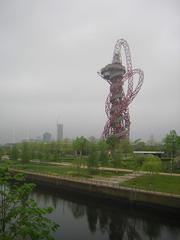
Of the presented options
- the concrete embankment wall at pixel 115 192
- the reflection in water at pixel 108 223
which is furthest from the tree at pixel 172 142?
the reflection in water at pixel 108 223

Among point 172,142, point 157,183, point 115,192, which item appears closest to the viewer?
point 115,192

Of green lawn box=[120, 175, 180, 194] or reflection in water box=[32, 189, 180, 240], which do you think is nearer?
reflection in water box=[32, 189, 180, 240]

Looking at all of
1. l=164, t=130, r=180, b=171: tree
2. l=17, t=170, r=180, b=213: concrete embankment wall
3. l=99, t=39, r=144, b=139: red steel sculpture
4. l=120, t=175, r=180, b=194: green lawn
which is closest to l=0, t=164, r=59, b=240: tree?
l=17, t=170, r=180, b=213: concrete embankment wall

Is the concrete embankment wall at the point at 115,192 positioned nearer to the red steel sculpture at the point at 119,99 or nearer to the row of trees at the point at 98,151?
the row of trees at the point at 98,151

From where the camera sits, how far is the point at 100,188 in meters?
35.6

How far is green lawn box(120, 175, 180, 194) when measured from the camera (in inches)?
1286

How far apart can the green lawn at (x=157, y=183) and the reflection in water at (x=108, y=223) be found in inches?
182

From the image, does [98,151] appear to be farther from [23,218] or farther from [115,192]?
[23,218]

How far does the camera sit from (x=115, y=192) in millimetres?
33812

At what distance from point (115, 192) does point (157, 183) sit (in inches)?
259

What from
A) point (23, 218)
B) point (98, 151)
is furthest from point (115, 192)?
point (23, 218)

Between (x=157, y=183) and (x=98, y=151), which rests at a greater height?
(x=98, y=151)

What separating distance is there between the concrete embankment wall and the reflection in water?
1541mm

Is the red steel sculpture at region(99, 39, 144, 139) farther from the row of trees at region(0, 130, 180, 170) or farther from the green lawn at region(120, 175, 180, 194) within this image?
the green lawn at region(120, 175, 180, 194)
